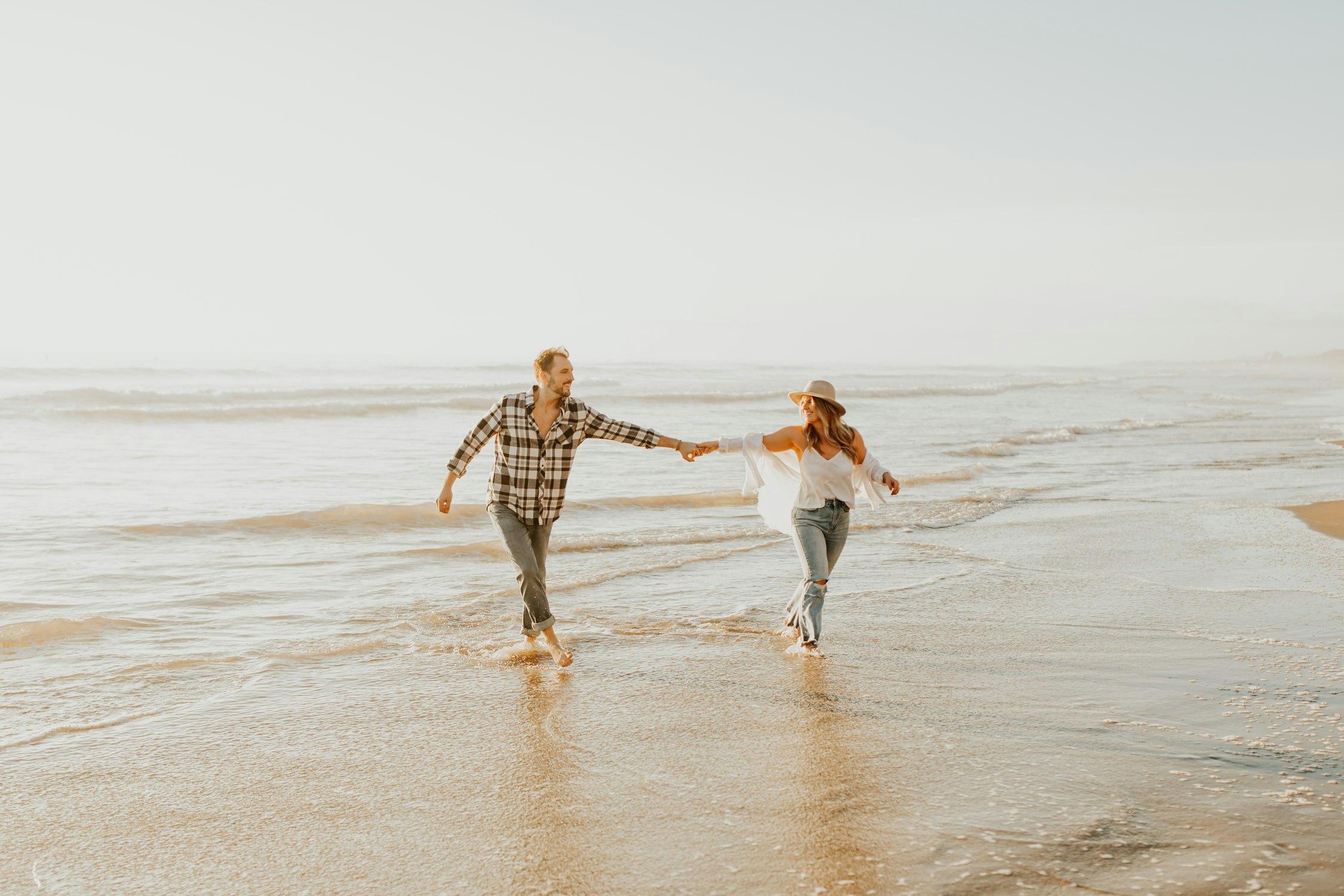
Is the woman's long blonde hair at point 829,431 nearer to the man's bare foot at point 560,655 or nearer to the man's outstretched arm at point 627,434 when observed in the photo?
the man's outstretched arm at point 627,434

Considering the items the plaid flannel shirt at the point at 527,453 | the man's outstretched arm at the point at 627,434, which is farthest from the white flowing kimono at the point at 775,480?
the plaid flannel shirt at the point at 527,453

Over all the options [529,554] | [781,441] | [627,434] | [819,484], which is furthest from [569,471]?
[819,484]

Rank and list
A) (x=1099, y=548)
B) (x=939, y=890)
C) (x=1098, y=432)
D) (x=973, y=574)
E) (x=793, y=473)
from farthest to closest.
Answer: (x=1098, y=432)
(x=1099, y=548)
(x=973, y=574)
(x=793, y=473)
(x=939, y=890)

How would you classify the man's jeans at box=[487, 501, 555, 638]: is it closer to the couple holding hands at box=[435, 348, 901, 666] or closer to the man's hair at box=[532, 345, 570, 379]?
the couple holding hands at box=[435, 348, 901, 666]

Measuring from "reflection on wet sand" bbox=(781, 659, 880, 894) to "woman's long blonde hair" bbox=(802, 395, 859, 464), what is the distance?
1549 mm

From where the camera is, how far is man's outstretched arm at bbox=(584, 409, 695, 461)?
643cm

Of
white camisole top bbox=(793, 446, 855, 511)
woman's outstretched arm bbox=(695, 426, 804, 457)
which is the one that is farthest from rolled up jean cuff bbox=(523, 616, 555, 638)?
white camisole top bbox=(793, 446, 855, 511)

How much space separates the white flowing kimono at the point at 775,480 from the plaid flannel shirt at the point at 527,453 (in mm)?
1046

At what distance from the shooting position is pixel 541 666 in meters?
6.27

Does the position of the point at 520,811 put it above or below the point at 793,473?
below

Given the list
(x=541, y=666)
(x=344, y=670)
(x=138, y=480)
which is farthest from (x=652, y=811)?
(x=138, y=480)

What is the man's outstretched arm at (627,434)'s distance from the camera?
643 cm

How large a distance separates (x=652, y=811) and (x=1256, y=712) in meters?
3.22

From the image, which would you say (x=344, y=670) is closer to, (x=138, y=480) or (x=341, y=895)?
(x=341, y=895)
